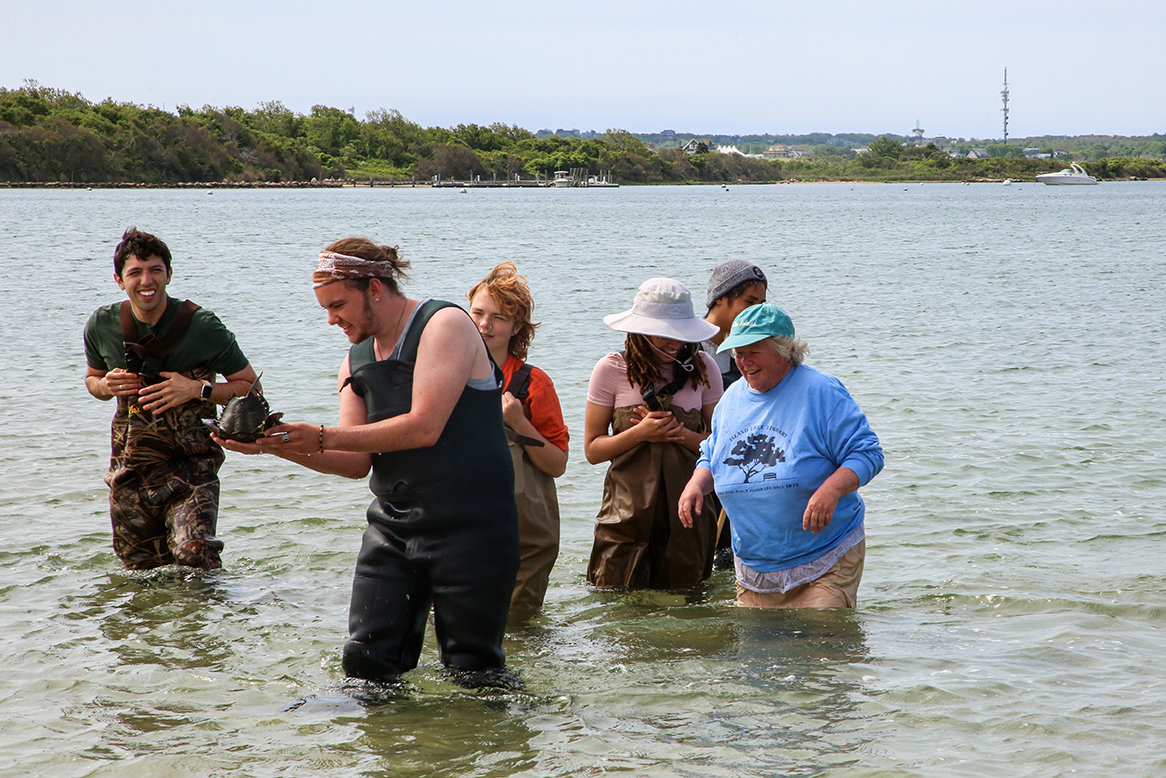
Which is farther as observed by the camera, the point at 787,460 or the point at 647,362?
the point at 647,362

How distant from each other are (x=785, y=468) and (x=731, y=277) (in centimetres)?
155

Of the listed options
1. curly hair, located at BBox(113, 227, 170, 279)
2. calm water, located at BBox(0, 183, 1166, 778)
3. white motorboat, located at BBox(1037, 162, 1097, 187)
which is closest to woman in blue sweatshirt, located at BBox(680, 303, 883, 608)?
calm water, located at BBox(0, 183, 1166, 778)

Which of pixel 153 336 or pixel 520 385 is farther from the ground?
pixel 153 336

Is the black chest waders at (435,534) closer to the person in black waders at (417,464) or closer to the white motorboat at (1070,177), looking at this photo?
the person in black waders at (417,464)

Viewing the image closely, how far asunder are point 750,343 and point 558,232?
70244mm

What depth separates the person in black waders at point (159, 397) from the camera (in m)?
5.81

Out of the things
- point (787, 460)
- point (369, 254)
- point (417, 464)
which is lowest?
point (787, 460)

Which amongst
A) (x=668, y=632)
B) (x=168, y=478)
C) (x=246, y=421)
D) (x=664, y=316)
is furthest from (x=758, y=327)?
(x=168, y=478)

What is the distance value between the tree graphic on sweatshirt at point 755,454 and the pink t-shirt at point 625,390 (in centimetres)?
85

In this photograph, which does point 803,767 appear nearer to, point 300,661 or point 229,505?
point 300,661

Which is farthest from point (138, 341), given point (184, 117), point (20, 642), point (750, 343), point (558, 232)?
point (184, 117)

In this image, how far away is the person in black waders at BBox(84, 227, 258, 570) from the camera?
5.81 meters

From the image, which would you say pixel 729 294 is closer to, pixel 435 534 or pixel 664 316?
pixel 664 316

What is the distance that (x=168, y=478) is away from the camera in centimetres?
614
